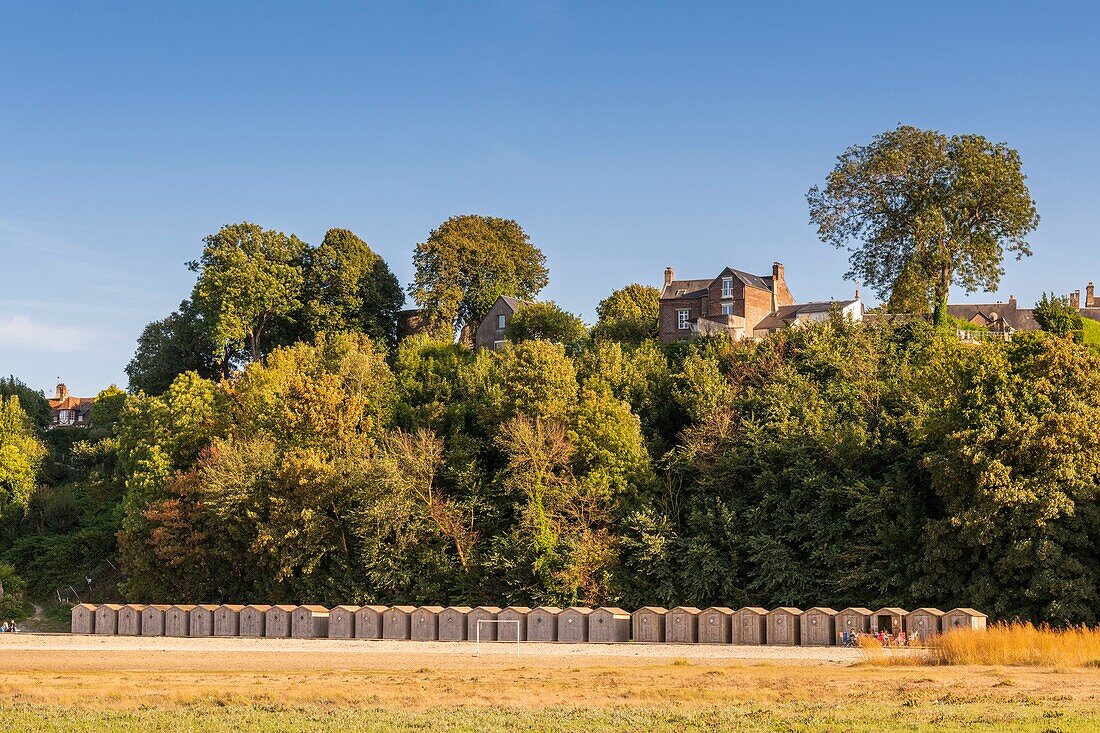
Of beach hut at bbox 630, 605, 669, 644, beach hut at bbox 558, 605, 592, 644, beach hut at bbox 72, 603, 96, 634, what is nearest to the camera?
beach hut at bbox 630, 605, 669, 644

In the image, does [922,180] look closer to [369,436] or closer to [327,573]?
[369,436]

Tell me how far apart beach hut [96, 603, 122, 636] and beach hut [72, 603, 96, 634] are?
0.43 meters

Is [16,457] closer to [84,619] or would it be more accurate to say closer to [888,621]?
[84,619]

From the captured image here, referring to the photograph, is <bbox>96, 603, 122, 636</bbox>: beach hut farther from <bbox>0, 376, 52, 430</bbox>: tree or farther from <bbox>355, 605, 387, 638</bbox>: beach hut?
<bbox>0, 376, 52, 430</bbox>: tree

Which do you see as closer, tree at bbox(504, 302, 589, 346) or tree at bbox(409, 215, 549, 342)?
tree at bbox(504, 302, 589, 346)

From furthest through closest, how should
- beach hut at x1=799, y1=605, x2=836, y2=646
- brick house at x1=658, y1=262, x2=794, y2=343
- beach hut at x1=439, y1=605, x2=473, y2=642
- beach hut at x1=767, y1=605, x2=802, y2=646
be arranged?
brick house at x1=658, y1=262, x2=794, y2=343 → beach hut at x1=439, y1=605, x2=473, y2=642 → beach hut at x1=767, y1=605, x2=802, y2=646 → beach hut at x1=799, y1=605, x2=836, y2=646

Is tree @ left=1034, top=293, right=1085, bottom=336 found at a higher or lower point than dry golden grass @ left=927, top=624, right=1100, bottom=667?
higher

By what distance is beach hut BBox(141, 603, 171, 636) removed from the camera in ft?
226

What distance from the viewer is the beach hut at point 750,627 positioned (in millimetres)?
57406

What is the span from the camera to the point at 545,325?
88.8m

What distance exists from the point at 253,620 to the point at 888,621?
100ft

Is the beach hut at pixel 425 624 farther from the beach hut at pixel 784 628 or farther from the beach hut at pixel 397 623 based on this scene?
the beach hut at pixel 784 628

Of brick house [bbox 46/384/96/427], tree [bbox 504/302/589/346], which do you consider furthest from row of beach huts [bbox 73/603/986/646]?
brick house [bbox 46/384/96/427]

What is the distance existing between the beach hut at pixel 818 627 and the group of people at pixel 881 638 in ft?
2.11
